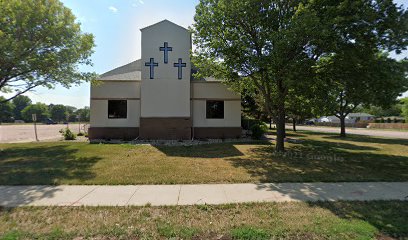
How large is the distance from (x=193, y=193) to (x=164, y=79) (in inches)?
490

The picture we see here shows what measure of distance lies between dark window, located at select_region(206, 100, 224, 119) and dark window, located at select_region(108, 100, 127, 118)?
6.47 metres

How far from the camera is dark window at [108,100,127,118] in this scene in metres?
18.4

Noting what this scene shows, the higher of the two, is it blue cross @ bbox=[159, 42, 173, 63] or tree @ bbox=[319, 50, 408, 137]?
blue cross @ bbox=[159, 42, 173, 63]

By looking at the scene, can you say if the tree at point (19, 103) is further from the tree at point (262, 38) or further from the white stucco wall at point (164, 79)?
the tree at point (262, 38)

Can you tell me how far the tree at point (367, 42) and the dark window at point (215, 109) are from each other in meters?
9.41

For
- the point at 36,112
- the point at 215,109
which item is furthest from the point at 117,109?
the point at 36,112

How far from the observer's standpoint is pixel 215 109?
18984 millimetres

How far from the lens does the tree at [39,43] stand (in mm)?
11961

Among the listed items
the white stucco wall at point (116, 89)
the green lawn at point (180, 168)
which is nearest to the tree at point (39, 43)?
the white stucco wall at point (116, 89)

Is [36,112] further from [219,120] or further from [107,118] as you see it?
[219,120]

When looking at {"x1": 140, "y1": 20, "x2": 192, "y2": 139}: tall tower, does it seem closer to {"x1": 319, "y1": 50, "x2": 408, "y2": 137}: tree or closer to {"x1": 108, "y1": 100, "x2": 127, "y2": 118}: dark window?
{"x1": 108, "y1": 100, "x2": 127, "y2": 118}: dark window

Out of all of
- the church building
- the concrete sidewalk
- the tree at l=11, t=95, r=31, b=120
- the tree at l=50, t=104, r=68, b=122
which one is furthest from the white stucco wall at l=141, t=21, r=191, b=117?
the tree at l=11, t=95, r=31, b=120

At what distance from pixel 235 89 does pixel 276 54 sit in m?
7.86

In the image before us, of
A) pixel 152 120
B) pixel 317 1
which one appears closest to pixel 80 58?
pixel 152 120
